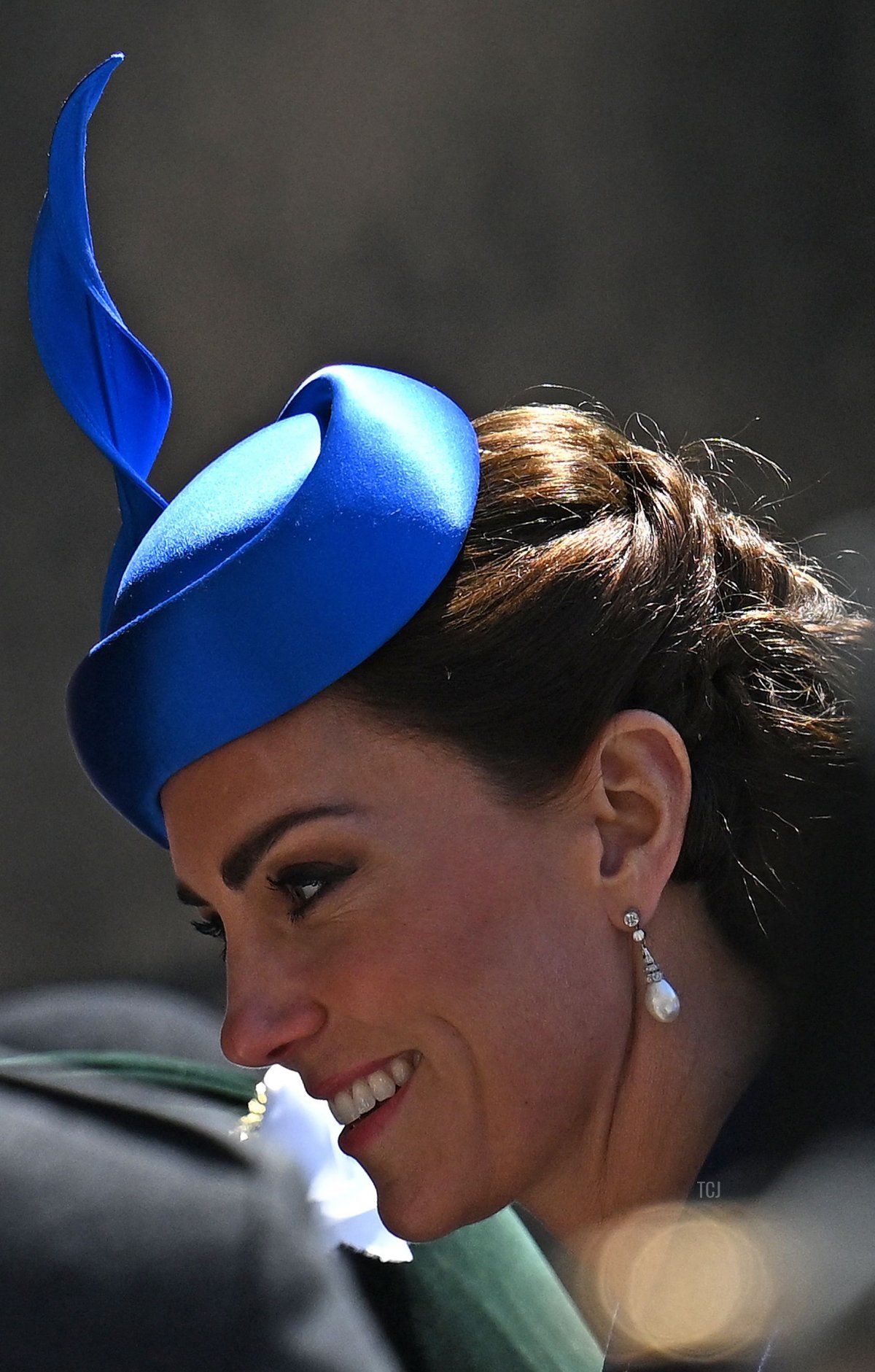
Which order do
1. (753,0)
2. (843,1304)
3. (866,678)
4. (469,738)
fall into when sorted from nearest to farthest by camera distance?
(843,1304), (469,738), (866,678), (753,0)

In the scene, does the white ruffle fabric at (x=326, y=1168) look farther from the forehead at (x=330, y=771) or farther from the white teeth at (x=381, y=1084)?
the forehead at (x=330, y=771)

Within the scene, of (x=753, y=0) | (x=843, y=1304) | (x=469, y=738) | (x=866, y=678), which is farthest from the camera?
(x=753, y=0)

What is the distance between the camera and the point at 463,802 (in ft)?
4.42

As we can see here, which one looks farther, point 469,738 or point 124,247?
point 124,247

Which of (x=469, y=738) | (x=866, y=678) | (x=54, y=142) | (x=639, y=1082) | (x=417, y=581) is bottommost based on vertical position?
(x=639, y=1082)

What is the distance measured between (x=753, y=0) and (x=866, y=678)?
167cm

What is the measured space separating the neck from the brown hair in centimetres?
4

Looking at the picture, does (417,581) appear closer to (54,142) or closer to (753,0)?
(54,142)

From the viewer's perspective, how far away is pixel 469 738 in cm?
135

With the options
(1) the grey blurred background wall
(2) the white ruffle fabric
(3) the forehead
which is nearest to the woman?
(3) the forehead

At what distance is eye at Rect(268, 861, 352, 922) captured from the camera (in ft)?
4.44

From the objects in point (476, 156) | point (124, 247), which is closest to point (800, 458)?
point (476, 156)

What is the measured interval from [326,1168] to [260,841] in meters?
0.58

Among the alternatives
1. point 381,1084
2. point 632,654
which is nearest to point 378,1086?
point 381,1084
